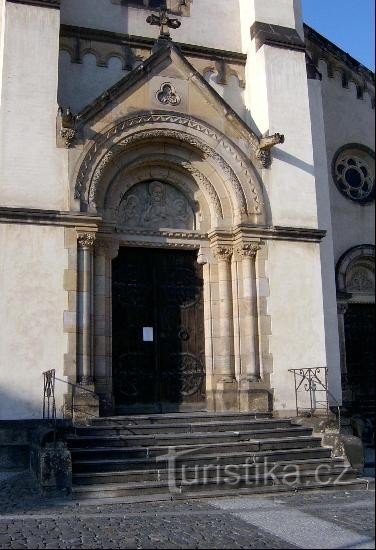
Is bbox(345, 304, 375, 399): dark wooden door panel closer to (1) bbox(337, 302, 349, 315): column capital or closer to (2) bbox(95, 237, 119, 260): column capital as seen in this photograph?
(1) bbox(337, 302, 349, 315): column capital

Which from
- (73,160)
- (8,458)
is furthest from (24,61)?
(8,458)

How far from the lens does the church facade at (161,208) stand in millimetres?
11625

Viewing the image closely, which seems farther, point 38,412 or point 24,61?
point 24,61

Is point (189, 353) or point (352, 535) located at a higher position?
point (189, 353)

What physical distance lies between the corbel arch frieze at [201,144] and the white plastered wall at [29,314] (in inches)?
80.1

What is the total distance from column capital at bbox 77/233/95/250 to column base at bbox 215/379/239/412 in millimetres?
3608

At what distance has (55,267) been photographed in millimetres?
11656

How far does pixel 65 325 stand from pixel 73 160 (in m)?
3.03

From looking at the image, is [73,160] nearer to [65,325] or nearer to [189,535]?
[65,325]

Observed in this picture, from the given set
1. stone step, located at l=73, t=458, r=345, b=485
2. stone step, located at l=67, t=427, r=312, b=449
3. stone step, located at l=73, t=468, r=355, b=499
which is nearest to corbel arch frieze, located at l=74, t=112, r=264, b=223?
stone step, located at l=67, t=427, r=312, b=449

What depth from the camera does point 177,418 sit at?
1132cm

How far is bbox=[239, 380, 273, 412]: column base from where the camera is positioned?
12.3 meters

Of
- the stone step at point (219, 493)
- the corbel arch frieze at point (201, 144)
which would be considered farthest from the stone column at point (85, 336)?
the stone step at point (219, 493)

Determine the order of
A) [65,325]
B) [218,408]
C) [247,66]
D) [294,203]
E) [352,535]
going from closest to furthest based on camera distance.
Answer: [352,535], [65,325], [218,408], [294,203], [247,66]
